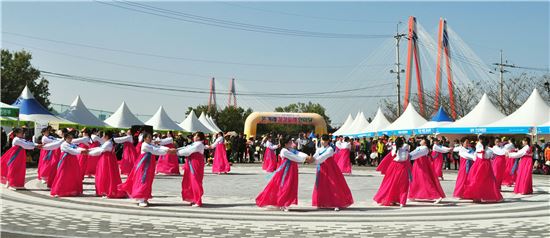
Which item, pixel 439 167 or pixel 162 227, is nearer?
pixel 162 227

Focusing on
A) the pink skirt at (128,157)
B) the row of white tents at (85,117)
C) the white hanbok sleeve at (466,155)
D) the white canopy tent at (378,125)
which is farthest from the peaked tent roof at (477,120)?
the row of white tents at (85,117)

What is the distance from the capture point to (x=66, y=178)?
15234 mm

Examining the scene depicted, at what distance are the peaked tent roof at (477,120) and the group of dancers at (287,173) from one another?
14.4m

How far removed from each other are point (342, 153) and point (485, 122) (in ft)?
35.9

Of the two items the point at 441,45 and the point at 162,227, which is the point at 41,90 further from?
the point at 162,227

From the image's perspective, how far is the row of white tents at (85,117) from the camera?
107 feet

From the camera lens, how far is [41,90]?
57.4m

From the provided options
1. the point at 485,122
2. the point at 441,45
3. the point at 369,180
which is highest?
the point at 441,45

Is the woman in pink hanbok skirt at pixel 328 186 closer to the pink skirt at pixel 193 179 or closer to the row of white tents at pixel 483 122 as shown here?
the pink skirt at pixel 193 179

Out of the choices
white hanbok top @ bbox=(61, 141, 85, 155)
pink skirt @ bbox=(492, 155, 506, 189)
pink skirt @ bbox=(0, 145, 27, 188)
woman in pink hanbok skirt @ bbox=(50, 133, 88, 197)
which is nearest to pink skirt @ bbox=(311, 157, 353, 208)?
woman in pink hanbok skirt @ bbox=(50, 133, 88, 197)

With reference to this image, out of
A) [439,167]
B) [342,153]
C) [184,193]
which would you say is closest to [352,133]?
[342,153]

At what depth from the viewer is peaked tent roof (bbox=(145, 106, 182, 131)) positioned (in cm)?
4506

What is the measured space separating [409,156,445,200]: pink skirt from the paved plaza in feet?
0.83

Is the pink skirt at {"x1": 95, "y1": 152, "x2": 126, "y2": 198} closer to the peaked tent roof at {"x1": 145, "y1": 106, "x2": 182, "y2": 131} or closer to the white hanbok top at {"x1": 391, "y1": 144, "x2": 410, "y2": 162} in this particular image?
the white hanbok top at {"x1": 391, "y1": 144, "x2": 410, "y2": 162}
